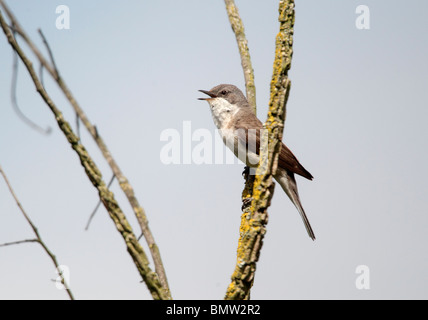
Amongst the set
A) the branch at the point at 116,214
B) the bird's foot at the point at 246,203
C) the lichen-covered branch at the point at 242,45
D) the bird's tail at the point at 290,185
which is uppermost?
the lichen-covered branch at the point at 242,45

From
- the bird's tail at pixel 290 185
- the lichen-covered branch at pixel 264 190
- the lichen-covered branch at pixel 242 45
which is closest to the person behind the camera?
the lichen-covered branch at pixel 264 190

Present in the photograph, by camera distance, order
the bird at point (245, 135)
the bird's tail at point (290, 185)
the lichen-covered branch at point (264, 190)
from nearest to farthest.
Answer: the lichen-covered branch at point (264, 190) → the bird at point (245, 135) → the bird's tail at point (290, 185)

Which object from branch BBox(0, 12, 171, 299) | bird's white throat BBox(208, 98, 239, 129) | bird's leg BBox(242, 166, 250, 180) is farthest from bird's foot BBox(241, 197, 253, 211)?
branch BBox(0, 12, 171, 299)

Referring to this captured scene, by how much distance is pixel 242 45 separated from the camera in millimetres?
5695

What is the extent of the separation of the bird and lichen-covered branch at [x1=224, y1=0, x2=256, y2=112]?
19.7 inches

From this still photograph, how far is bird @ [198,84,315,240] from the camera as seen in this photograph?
22.8 feet

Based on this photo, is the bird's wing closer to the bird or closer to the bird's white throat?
the bird

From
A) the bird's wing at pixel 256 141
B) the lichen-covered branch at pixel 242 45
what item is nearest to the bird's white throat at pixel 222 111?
the bird's wing at pixel 256 141

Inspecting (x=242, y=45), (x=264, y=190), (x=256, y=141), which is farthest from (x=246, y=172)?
(x=264, y=190)

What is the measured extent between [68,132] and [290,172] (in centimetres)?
481

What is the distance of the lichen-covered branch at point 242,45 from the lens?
5711mm

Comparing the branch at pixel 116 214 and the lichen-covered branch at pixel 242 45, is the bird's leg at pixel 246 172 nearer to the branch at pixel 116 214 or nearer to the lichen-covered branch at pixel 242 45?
the lichen-covered branch at pixel 242 45

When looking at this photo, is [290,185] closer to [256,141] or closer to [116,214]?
[256,141]
